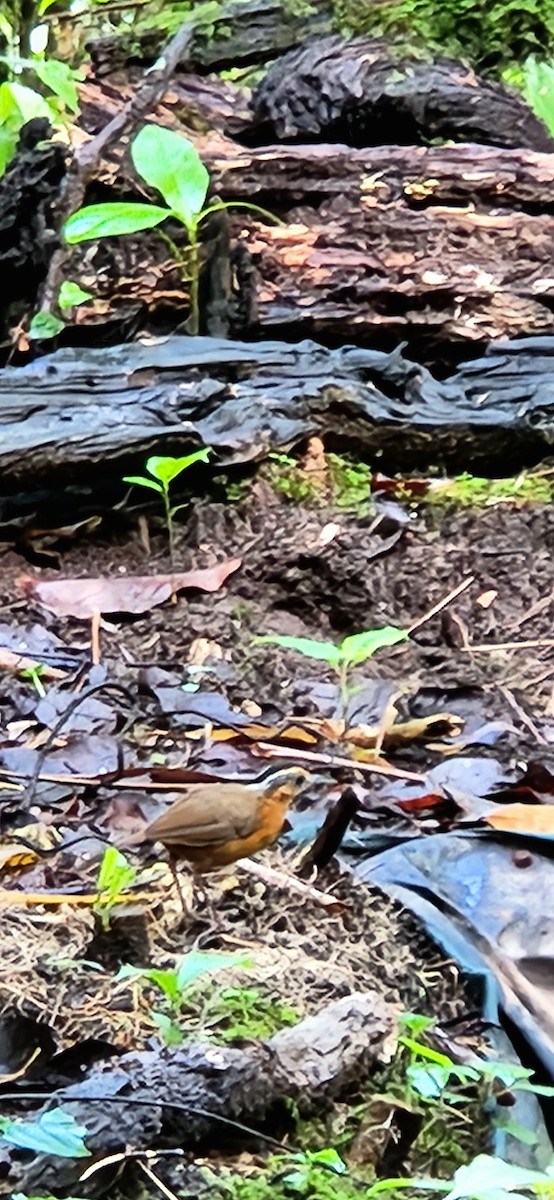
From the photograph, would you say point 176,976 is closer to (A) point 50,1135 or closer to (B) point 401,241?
(A) point 50,1135

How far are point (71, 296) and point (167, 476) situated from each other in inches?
37.0

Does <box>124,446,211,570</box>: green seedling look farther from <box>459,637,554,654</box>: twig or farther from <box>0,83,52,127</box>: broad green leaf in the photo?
<box>0,83,52,127</box>: broad green leaf

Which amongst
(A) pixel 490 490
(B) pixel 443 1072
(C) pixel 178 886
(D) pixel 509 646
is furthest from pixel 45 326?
(B) pixel 443 1072

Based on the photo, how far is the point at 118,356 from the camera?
140 inches

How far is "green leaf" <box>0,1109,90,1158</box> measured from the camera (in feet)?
3.96

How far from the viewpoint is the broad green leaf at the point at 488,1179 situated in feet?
3.55

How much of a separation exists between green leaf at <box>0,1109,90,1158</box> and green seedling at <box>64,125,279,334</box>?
2.59 metres

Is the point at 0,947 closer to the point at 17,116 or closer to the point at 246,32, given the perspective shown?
the point at 17,116

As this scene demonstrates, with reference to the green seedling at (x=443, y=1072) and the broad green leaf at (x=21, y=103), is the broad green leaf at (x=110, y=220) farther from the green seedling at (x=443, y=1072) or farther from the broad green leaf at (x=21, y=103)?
the green seedling at (x=443, y=1072)

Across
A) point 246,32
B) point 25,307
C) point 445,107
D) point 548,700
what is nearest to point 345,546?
point 548,700

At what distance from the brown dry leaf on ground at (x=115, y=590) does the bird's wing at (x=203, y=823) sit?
4.45ft

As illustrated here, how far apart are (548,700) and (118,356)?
1.53m

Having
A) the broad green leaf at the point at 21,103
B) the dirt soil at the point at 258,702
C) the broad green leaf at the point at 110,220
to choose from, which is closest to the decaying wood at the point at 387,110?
the broad green leaf at the point at 21,103

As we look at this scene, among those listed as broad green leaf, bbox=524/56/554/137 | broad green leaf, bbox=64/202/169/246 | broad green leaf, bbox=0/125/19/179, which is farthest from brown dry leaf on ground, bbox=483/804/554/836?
broad green leaf, bbox=0/125/19/179
